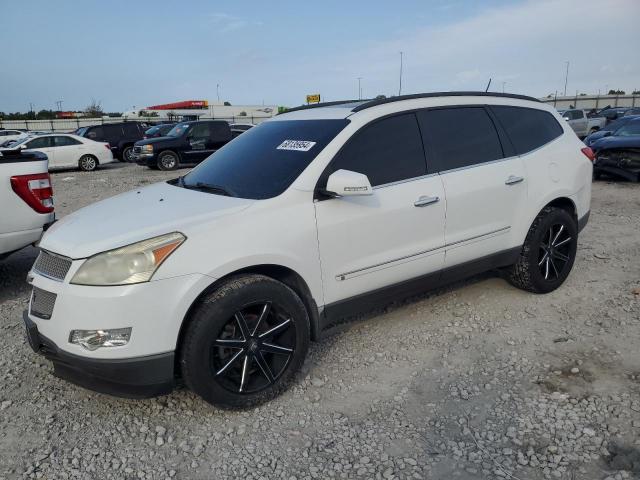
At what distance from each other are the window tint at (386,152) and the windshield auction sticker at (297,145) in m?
0.23

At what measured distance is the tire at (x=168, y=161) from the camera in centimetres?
1644

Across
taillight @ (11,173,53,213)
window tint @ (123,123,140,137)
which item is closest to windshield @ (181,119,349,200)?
taillight @ (11,173,53,213)

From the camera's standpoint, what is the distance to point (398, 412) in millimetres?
2932

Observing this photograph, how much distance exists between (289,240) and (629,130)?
10.9 metres

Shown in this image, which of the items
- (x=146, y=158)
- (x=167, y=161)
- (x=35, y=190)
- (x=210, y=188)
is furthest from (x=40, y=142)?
(x=210, y=188)


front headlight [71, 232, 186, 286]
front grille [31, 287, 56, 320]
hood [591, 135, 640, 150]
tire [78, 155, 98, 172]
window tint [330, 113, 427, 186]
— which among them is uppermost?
window tint [330, 113, 427, 186]

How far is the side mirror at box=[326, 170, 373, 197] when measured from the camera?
2949 millimetres

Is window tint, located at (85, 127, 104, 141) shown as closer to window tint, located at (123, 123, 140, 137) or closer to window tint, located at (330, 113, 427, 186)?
window tint, located at (123, 123, 140, 137)

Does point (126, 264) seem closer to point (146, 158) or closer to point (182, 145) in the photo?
point (146, 158)

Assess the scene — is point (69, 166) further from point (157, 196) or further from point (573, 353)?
point (573, 353)

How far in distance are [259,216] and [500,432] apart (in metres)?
1.82

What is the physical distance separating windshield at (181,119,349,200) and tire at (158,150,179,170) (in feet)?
43.6

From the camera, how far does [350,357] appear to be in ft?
11.7

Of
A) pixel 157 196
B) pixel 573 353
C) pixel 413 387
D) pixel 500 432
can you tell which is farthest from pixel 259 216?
pixel 573 353
